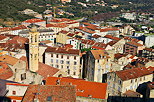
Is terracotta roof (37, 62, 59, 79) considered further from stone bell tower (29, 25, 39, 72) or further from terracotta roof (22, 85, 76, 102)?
terracotta roof (22, 85, 76, 102)

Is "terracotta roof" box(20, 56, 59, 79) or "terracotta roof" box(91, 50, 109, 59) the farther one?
"terracotta roof" box(91, 50, 109, 59)

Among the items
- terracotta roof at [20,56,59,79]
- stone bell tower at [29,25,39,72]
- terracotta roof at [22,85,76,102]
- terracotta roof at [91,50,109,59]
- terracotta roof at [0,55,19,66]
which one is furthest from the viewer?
terracotta roof at [91,50,109,59]

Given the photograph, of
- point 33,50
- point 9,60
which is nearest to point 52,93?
point 9,60

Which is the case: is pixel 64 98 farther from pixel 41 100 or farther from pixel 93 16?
pixel 93 16

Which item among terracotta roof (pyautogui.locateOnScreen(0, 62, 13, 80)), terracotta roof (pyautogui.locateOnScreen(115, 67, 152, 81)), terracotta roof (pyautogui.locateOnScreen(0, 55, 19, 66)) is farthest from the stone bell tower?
terracotta roof (pyautogui.locateOnScreen(115, 67, 152, 81))

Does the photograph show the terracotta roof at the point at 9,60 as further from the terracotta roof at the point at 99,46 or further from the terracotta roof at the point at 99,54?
the terracotta roof at the point at 99,46

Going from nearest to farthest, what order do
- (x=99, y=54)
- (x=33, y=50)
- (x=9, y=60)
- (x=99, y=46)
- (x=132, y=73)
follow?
(x=9, y=60) < (x=132, y=73) < (x=33, y=50) < (x=99, y=54) < (x=99, y=46)

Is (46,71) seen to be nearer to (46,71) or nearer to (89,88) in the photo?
(46,71)
